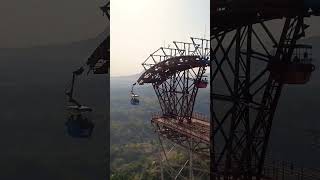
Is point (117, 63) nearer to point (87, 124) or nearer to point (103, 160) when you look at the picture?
point (87, 124)

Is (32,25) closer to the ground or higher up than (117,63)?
higher up

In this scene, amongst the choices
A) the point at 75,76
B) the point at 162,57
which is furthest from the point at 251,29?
the point at 75,76

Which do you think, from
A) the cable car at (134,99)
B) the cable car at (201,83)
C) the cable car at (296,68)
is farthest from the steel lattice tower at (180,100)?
the cable car at (296,68)

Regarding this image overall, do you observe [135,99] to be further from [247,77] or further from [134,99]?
[247,77]

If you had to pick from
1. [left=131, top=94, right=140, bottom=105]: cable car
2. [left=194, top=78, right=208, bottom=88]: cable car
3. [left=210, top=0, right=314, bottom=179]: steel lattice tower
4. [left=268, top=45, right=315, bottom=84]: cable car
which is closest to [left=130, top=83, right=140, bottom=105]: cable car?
[left=131, top=94, right=140, bottom=105]: cable car

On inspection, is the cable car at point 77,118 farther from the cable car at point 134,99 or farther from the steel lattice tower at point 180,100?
the steel lattice tower at point 180,100

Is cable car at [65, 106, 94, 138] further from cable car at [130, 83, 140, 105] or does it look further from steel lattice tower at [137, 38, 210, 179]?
steel lattice tower at [137, 38, 210, 179]
